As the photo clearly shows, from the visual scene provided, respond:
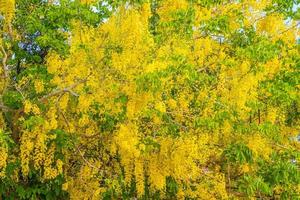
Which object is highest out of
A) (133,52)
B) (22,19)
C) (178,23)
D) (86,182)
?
(22,19)

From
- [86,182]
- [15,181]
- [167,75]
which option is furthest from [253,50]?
[15,181]

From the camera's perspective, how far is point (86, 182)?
7113 mm

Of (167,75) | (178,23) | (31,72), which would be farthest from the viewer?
(31,72)

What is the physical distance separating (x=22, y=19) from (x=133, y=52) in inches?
112

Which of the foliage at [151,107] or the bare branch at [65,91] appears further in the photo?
the bare branch at [65,91]

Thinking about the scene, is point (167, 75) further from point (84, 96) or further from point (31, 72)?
point (31, 72)

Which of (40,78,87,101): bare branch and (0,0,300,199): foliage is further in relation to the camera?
(40,78,87,101): bare branch

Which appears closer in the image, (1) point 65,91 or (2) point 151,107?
(2) point 151,107

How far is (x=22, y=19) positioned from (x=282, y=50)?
387 centimetres

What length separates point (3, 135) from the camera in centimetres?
607

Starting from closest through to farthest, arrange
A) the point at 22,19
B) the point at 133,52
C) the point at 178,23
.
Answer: the point at 133,52
the point at 178,23
the point at 22,19

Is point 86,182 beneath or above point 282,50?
beneath

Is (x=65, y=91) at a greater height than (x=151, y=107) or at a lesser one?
greater

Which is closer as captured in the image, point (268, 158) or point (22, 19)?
point (268, 158)
